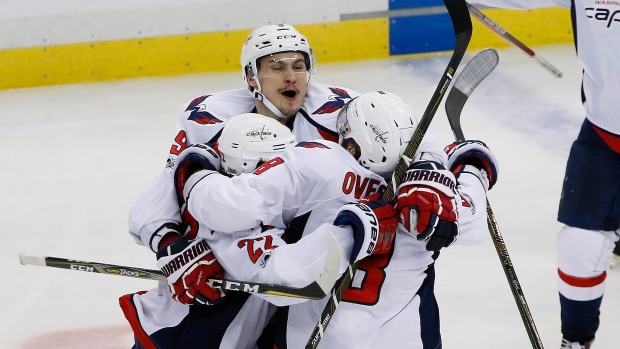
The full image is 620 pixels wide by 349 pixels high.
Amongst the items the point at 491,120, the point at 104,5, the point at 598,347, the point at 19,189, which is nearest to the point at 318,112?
the point at 598,347

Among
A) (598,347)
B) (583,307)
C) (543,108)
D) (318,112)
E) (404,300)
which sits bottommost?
(543,108)

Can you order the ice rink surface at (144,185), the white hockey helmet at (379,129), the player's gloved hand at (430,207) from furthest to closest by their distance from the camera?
1. the ice rink surface at (144,185)
2. the white hockey helmet at (379,129)
3. the player's gloved hand at (430,207)

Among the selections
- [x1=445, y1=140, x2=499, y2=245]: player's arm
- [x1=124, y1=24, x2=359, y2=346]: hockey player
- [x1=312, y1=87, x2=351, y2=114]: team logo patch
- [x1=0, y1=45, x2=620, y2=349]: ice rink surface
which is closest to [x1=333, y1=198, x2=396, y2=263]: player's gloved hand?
[x1=445, y1=140, x2=499, y2=245]: player's arm

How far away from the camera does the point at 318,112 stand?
2744 millimetres

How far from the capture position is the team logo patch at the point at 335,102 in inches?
108

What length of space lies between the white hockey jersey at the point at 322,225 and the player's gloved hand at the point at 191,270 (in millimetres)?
34

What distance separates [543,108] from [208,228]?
3.41 metres

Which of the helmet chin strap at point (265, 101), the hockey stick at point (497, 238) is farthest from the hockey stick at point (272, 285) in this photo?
the hockey stick at point (497, 238)

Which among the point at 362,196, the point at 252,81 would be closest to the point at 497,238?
the point at 362,196

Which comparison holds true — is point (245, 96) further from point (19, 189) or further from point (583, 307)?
point (19, 189)

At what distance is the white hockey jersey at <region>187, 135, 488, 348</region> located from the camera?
7.15 feet

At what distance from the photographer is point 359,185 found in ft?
7.47

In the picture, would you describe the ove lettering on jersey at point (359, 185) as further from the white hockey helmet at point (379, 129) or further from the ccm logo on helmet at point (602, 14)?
the ccm logo on helmet at point (602, 14)

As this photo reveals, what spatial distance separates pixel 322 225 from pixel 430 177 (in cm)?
25
